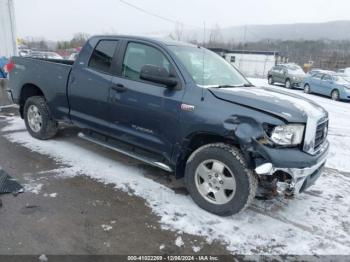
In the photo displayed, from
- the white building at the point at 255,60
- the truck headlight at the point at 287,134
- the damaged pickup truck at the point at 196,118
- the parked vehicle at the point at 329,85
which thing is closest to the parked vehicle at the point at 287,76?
the parked vehicle at the point at 329,85

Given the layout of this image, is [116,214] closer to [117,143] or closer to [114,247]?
[114,247]

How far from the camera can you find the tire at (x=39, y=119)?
566 centimetres

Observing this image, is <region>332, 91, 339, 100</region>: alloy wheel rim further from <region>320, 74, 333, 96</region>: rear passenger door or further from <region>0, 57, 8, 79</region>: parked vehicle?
<region>0, 57, 8, 79</region>: parked vehicle

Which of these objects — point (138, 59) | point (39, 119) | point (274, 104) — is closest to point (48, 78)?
point (39, 119)

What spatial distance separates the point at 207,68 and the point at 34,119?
11.3ft

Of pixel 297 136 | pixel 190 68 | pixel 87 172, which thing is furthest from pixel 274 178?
pixel 87 172

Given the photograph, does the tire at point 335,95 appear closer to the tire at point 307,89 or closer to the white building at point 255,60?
the tire at point 307,89

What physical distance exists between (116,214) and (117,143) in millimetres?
1300

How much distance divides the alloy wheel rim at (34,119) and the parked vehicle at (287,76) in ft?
65.3

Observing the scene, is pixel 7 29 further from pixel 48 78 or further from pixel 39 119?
pixel 48 78

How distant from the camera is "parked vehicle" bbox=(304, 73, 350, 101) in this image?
56.6 feet

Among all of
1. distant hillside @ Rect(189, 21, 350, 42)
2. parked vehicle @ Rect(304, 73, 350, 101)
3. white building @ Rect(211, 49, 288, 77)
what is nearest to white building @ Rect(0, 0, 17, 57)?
parked vehicle @ Rect(304, 73, 350, 101)

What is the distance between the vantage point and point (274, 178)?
11.6ft

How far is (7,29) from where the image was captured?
1100 cm
